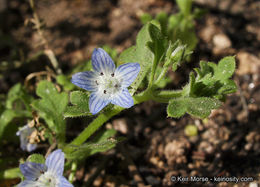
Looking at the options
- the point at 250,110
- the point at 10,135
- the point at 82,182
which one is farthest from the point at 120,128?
the point at 250,110

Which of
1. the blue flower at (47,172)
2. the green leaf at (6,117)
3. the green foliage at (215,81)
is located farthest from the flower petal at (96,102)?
the green leaf at (6,117)

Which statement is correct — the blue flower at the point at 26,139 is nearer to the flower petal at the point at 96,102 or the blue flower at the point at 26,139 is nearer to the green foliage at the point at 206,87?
the flower petal at the point at 96,102

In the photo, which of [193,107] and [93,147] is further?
[93,147]

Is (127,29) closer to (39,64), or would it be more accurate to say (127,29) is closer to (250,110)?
(39,64)

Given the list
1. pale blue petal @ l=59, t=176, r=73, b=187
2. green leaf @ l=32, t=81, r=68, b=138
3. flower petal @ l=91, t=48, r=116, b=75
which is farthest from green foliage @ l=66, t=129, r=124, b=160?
flower petal @ l=91, t=48, r=116, b=75

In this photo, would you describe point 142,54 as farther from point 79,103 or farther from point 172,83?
point 172,83

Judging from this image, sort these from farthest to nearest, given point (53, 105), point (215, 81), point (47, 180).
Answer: point (53, 105) < point (215, 81) < point (47, 180)

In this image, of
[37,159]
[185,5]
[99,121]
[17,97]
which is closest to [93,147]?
[99,121]
